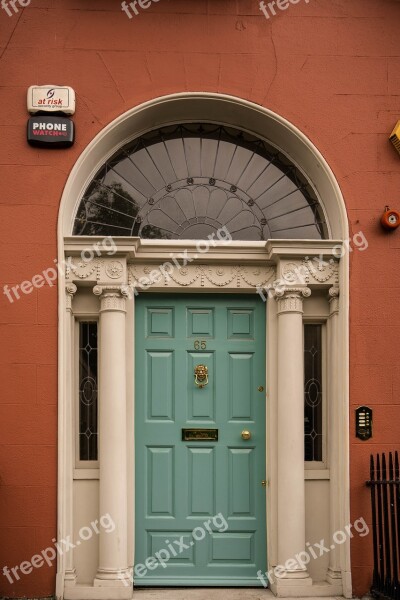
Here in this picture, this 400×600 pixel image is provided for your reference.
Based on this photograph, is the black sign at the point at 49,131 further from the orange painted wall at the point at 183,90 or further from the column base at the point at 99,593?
the column base at the point at 99,593

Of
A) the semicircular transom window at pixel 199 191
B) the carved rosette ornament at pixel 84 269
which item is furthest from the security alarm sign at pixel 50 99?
the carved rosette ornament at pixel 84 269

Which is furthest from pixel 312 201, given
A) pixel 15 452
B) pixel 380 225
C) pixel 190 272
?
pixel 15 452

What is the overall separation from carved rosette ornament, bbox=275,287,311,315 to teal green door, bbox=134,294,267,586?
348mm

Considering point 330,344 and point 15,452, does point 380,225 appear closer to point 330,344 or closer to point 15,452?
point 330,344

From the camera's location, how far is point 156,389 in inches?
251

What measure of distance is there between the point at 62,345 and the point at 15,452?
2.87 ft

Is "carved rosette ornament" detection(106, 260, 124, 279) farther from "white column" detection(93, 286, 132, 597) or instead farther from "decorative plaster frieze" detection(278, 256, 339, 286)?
"decorative plaster frieze" detection(278, 256, 339, 286)

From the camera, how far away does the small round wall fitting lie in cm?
618

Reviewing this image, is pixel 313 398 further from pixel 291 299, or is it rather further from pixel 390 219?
pixel 390 219

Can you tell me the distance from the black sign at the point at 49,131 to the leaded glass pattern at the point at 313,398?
8.00 feet

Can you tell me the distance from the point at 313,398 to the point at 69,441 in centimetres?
197

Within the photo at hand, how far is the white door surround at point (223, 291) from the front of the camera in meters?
6.03
